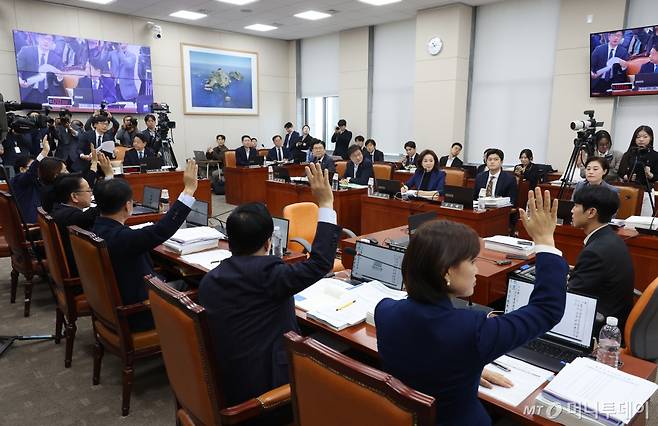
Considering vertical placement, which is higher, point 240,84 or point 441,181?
point 240,84

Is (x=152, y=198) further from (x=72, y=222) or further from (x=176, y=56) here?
(x=176, y=56)

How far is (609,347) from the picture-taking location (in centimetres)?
159

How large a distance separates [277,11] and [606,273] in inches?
315

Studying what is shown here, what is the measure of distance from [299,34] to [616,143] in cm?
729

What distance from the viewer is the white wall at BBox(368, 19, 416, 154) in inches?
366

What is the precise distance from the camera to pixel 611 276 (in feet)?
7.30

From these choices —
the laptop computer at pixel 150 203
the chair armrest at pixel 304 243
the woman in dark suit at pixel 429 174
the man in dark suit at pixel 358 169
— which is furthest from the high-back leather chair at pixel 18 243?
the man in dark suit at pixel 358 169

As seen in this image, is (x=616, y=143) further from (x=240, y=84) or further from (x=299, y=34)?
(x=240, y=84)

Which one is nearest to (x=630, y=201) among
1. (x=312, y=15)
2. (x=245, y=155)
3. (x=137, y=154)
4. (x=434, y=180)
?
(x=434, y=180)

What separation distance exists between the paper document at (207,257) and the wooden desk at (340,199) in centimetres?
214

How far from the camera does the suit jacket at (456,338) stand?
1069mm

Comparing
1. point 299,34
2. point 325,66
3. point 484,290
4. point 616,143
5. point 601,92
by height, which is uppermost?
point 299,34

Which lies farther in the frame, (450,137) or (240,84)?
(240,84)

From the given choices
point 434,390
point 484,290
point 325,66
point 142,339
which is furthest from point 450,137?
point 434,390
